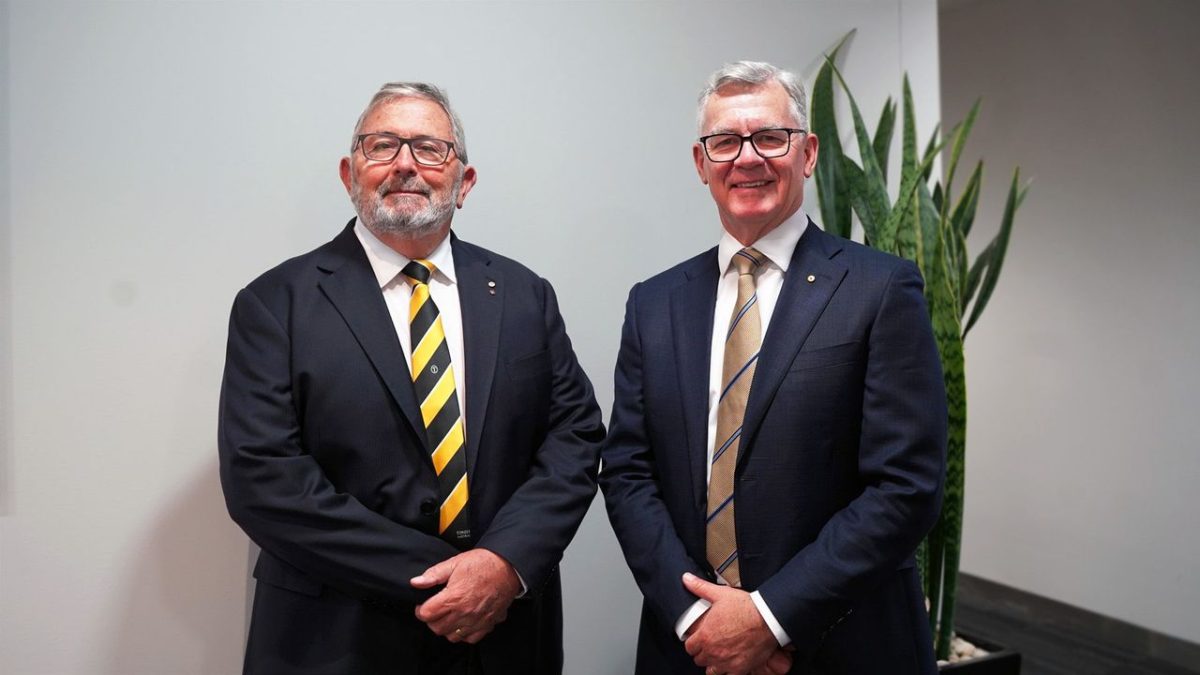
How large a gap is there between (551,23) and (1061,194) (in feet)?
9.81

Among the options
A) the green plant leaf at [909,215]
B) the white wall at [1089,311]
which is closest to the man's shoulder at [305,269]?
the green plant leaf at [909,215]

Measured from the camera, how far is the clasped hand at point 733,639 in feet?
4.96

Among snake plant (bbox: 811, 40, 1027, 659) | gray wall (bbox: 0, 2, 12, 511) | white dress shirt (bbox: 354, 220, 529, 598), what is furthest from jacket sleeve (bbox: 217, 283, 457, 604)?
snake plant (bbox: 811, 40, 1027, 659)

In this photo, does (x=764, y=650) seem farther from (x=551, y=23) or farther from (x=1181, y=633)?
(x=1181, y=633)

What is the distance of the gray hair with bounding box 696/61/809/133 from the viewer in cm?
172

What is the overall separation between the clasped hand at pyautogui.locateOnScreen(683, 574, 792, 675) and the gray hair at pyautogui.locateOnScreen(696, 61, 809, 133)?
0.92m

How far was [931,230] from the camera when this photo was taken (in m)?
2.68

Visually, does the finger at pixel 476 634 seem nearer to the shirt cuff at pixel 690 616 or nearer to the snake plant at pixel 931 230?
the shirt cuff at pixel 690 616

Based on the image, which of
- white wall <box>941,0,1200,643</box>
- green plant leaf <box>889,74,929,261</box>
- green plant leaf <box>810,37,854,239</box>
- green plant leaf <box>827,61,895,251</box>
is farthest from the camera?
white wall <box>941,0,1200,643</box>

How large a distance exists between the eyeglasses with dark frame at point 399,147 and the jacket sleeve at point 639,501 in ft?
1.72

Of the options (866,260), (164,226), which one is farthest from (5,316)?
(866,260)

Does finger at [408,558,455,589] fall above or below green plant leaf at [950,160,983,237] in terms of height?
below

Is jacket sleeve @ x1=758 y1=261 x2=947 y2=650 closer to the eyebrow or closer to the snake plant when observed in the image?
the eyebrow

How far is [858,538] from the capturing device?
1522 millimetres
